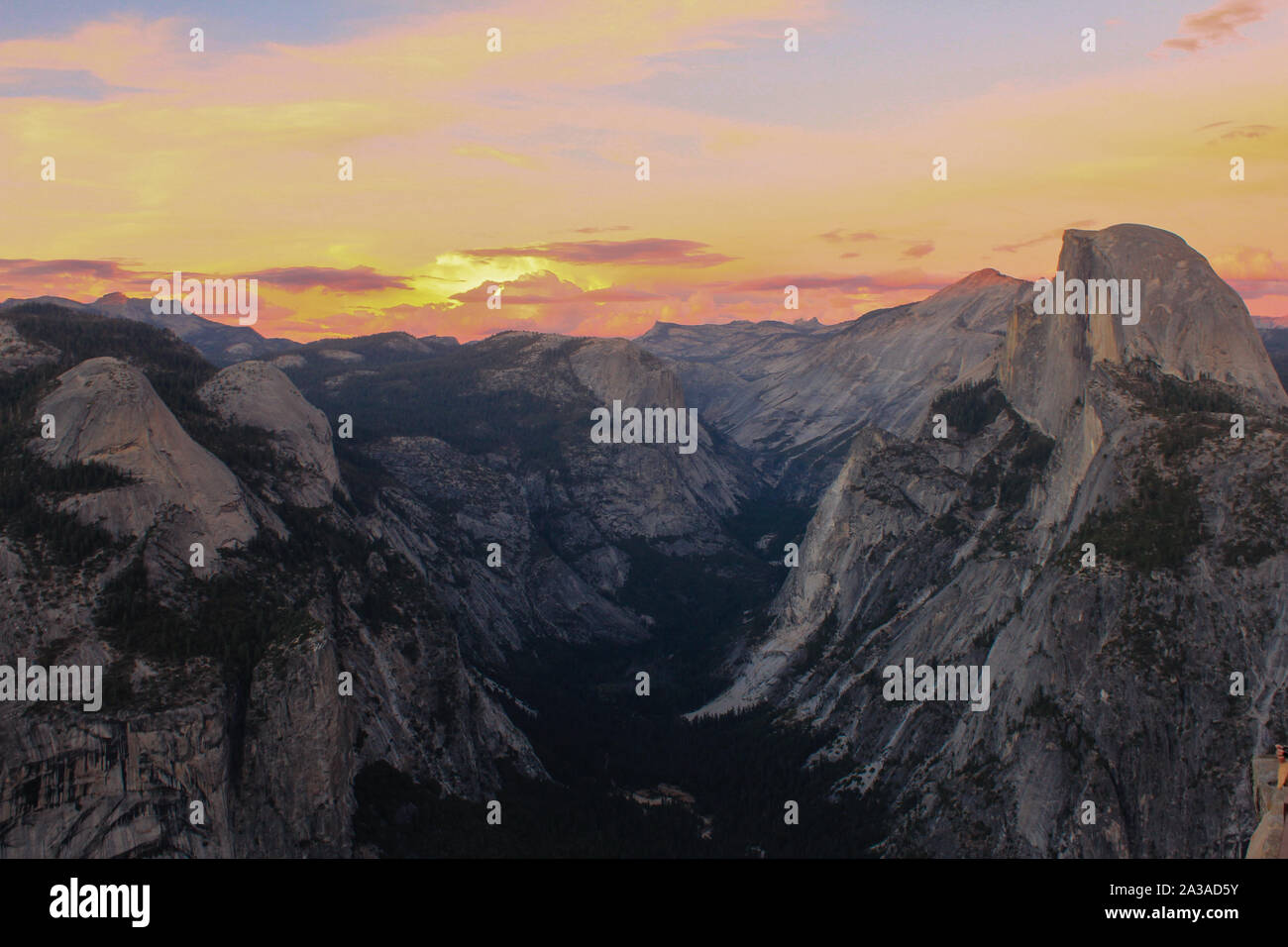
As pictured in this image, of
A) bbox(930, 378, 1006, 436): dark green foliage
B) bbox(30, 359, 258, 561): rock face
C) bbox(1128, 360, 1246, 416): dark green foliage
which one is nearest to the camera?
bbox(30, 359, 258, 561): rock face

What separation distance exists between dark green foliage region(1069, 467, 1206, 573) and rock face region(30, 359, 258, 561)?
8025 cm

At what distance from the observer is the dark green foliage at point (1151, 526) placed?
89.2m

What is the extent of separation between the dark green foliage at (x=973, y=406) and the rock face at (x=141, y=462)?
10015 cm

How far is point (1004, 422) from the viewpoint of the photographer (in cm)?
14025

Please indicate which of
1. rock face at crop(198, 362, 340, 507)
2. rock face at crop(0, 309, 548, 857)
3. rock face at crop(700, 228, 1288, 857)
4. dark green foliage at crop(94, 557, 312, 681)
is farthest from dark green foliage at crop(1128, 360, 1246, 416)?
rock face at crop(198, 362, 340, 507)

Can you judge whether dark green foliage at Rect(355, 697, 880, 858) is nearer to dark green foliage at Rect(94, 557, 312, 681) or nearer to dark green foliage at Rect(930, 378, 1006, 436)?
dark green foliage at Rect(94, 557, 312, 681)

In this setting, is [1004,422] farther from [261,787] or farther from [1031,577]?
[261,787]

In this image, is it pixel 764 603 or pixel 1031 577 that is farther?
pixel 764 603

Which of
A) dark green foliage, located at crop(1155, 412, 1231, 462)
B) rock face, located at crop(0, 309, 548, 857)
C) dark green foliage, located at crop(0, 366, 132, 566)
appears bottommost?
rock face, located at crop(0, 309, 548, 857)

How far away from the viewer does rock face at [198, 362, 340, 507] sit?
112 m

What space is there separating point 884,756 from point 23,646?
83242mm

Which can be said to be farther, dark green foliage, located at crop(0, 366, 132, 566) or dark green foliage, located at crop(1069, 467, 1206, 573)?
dark green foliage, located at crop(1069, 467, 1206, 573)
